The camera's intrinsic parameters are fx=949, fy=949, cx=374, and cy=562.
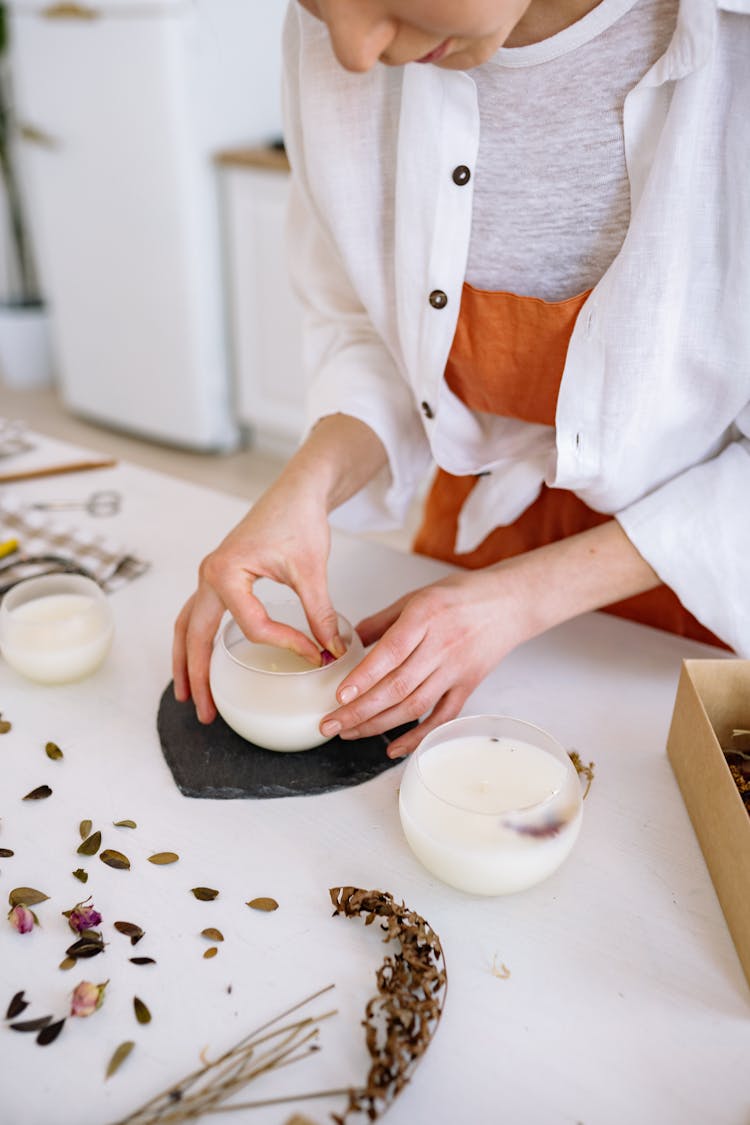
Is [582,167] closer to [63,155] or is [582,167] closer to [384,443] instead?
[384,443]

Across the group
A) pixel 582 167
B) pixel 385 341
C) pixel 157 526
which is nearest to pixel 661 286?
pixel 582 167

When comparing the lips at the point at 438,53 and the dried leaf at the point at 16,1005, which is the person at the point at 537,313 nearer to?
the lips at the point at 438,53

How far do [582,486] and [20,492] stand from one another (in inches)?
31.5

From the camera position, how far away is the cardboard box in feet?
2.22

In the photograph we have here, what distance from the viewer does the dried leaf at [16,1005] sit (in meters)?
0.62

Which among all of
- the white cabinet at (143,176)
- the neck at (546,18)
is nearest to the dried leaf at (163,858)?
the neck at (546,18)

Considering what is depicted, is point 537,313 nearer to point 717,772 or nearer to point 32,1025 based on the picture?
point 717,772

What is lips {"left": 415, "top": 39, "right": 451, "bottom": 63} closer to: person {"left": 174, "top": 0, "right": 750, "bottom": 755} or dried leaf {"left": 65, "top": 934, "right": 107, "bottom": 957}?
person {"left": 174, "top": 0, "right": 750, "bottom": 755}

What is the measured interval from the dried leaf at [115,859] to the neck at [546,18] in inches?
31.4

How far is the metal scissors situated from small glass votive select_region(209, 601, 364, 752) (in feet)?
1.62

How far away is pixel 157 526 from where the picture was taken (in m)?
Answer: 1.26

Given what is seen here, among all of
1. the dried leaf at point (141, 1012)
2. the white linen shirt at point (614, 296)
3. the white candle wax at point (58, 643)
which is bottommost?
the dried leaf at point (141, 1012)

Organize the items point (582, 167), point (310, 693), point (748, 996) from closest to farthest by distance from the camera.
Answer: point (748, 996) < point (310, 693) < point (582, 167)

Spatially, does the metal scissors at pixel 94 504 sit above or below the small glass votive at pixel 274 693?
below
